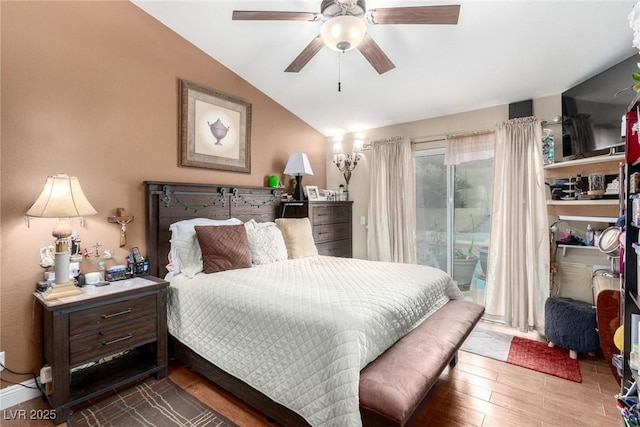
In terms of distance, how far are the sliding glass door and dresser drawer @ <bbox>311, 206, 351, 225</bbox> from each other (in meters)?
1.02

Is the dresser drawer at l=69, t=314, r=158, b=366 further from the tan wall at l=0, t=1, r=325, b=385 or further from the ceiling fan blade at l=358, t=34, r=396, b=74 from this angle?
the ceiling fan blade at l=358, t=34, r=396, b=74

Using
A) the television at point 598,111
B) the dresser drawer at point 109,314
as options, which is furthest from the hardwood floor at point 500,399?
the television at point 598,111

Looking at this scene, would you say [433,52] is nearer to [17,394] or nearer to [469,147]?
[469,147]

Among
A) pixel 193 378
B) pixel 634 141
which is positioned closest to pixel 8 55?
pixel 193 378

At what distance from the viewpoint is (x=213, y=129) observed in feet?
10.4

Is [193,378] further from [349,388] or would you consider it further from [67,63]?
[67,63]

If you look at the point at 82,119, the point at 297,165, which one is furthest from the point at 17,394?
the point at 297,165

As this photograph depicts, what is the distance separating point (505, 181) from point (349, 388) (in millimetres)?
2898

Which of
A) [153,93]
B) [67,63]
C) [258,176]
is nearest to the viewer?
[67,63]

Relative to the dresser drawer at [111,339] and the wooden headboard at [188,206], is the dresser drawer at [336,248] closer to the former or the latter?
the wooden headboard at [188,206]

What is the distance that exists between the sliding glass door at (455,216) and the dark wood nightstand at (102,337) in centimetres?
316

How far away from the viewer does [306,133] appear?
439cm

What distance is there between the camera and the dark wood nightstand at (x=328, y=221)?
151 inches

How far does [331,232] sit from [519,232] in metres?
2.19
